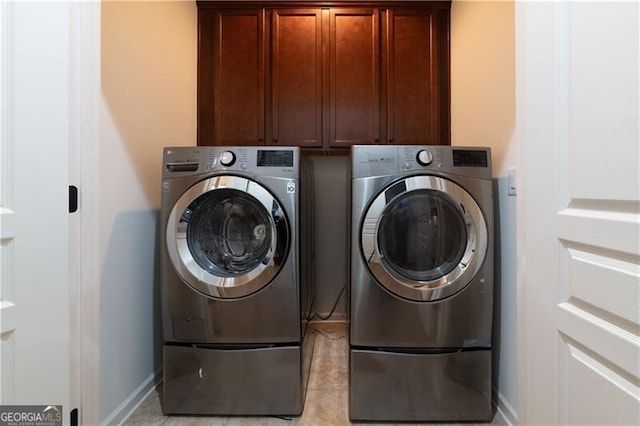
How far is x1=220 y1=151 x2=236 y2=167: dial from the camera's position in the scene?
130 centimetres

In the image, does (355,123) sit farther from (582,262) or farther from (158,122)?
(582,262)

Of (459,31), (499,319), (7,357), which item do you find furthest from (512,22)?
(7,357)

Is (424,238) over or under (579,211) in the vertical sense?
under

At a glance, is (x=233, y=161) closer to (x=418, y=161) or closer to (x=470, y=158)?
(x=418, y=161)

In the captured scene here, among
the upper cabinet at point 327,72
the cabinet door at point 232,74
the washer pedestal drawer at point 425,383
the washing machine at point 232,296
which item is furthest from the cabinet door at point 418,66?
the washer pedestal drawer at point 425,383

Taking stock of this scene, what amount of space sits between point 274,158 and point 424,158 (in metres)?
0.64

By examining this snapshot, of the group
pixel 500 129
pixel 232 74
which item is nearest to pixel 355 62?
pixel 232 74

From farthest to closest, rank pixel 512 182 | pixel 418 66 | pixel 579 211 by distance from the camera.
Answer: pixel 418 66, pixel 512 182, pixel 579 211

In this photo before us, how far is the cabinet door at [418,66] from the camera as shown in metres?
1.96

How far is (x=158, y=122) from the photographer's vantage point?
1.60 metres

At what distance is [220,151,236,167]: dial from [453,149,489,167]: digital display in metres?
0.94

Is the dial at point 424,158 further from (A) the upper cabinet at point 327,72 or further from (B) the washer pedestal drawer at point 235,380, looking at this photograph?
(B) the washer pedestal drawer at point 235,380

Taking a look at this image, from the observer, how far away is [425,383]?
1281mm

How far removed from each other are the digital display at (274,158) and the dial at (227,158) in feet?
0.36
